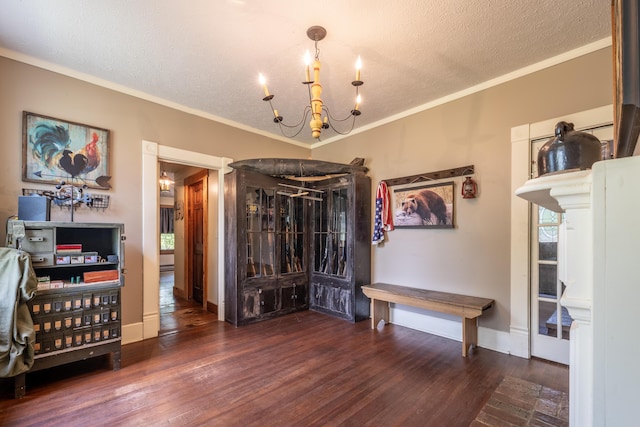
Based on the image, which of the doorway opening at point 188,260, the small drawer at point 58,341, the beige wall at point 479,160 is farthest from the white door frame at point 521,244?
the small drawer at point 58,341

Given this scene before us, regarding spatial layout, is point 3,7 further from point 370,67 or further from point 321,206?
point 321,206

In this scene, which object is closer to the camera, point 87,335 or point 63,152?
point 87,335

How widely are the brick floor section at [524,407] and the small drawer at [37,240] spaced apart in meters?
3.59

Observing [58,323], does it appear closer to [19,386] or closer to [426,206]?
[19,386]

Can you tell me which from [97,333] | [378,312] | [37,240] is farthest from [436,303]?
[37,240]

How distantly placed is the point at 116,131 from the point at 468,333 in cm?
449

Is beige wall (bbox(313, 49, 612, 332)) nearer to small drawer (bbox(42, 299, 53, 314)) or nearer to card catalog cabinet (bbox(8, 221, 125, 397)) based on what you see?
card catalog cabinet (bbox(8, 221, 125, 397))

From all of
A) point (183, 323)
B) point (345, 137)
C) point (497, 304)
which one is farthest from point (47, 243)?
point (497, 304)

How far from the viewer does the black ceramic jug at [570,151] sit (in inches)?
36.2

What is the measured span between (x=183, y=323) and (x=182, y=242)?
2174 millimetres

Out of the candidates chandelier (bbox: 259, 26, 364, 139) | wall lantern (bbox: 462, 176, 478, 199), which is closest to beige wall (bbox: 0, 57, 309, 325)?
chandelier (bbox: 259, 26, 364, 139)

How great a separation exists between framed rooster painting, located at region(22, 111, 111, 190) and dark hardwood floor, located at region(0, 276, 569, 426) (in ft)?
6.07

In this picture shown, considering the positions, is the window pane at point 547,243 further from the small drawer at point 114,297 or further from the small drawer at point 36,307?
the small drawer at point 36,307

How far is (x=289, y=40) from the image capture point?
2.46m
